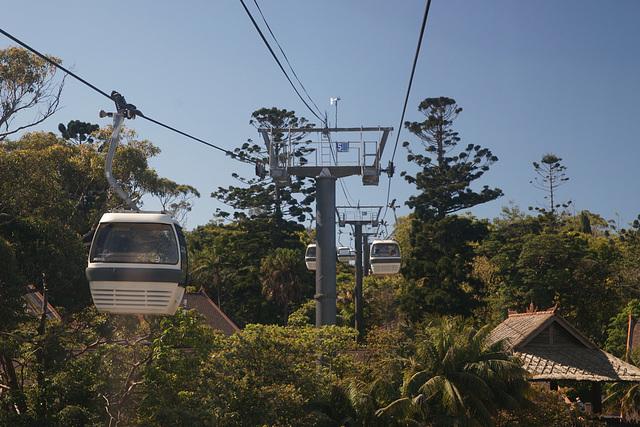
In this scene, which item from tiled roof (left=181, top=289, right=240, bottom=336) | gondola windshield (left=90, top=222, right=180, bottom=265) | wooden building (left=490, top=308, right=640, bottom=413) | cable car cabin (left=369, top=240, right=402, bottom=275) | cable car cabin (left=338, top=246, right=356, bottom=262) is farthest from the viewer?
tiled roof (left=181, top=289, right=240, bottom=336)

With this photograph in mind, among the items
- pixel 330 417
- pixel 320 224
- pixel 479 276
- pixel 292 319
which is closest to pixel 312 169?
pixel 320 224

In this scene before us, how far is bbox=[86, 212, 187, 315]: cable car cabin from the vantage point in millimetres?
9578

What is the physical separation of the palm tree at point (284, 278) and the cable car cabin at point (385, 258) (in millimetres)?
21610

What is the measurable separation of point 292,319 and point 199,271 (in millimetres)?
31565

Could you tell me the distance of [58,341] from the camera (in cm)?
1514

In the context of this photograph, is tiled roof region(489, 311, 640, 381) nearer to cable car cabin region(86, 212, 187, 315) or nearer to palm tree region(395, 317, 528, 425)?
palm tree region(395, 317, 528, 425)

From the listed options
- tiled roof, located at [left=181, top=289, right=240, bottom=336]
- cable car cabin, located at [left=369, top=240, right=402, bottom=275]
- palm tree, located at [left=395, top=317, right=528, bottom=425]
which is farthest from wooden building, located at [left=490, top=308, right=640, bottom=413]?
tiled roof, located at [left=181, top=289, right=240, bottom=336]

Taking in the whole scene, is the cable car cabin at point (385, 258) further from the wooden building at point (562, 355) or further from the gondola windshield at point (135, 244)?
the gondola windshield at point (135, 244)

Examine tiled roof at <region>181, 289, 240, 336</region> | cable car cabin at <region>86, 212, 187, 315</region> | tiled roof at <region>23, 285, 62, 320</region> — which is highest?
cable car cabin at <region>86, 212, 187, 315</region>

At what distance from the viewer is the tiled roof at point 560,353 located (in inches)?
814

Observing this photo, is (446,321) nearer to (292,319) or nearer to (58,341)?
(292,319)

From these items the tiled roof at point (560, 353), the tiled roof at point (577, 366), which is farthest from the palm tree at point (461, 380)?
the tiled roof at point (560, 353)

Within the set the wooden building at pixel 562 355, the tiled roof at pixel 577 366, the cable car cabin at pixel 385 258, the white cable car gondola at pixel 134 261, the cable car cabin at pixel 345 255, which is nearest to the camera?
the white cable car gondola at pixel 134 261

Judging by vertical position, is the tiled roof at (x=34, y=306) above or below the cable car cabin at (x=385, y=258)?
below
